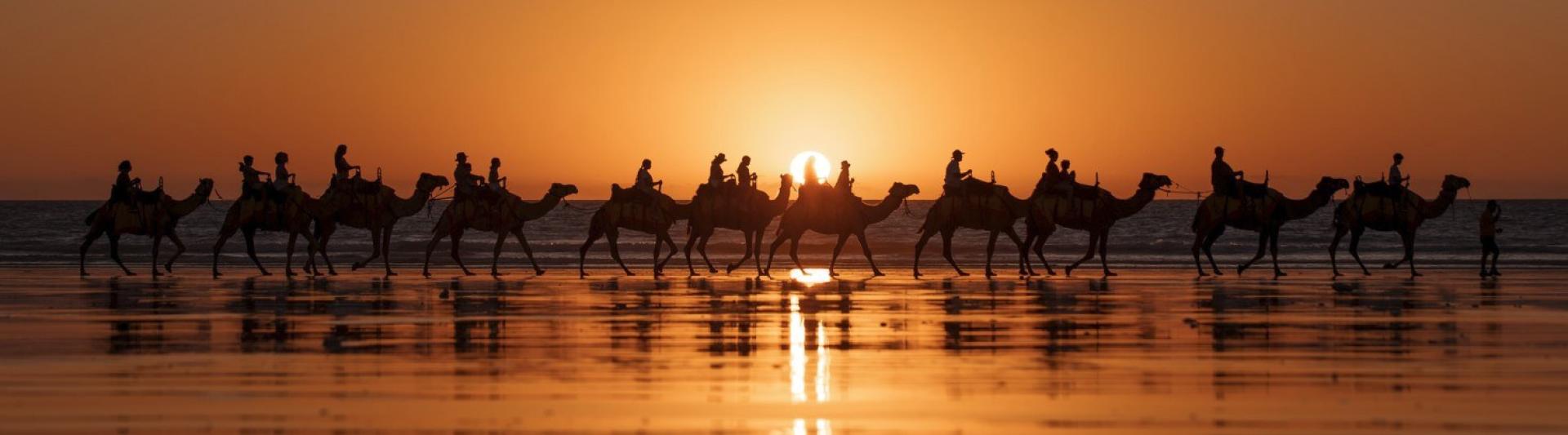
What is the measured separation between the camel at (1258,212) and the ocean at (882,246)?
8.34ft

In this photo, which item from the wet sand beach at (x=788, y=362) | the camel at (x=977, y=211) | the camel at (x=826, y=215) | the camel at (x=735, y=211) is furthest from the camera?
the camel at (x=735, y=211)

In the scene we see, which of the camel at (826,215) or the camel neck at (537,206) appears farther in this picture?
the camel neck at (537,206)

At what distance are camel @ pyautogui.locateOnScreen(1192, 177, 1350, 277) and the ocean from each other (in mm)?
2543

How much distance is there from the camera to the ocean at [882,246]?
4728 centimetres

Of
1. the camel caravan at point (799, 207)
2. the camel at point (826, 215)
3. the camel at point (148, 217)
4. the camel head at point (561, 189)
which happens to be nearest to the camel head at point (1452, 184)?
the camel caravan at point (799, 207)

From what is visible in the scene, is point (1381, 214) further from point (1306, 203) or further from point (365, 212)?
point (365, 212)

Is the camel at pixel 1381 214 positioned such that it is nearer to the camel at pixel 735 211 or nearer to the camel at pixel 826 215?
the camel at pixel 826 215

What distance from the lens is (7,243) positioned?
78188 mm

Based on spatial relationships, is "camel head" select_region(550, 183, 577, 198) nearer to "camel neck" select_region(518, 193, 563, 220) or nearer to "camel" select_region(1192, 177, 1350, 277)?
"camel neck" select_region(518, 193, 563, 220)

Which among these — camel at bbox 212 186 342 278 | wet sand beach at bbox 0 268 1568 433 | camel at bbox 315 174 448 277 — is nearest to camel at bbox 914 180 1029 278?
wet sand beach at bbox 0 268 1568 433

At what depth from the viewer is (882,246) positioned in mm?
64312

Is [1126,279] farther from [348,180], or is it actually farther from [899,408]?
[899,408]

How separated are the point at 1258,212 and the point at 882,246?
1240 inches

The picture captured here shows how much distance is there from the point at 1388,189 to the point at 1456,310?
1283 centimetres
